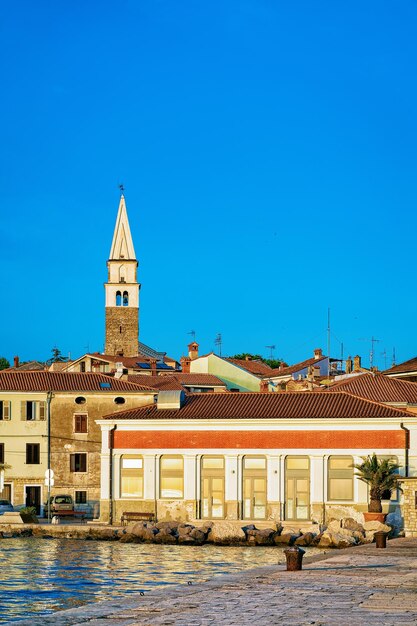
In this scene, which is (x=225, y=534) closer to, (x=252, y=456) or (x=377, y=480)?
(x=377, y=480)

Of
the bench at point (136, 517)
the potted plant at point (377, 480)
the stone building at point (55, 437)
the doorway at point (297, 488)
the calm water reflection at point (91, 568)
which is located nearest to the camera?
the calm water reflection at point (91, 568)

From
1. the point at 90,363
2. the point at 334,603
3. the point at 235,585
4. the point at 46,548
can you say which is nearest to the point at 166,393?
the point at 46,548

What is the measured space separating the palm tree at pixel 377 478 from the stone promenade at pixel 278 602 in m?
18.2

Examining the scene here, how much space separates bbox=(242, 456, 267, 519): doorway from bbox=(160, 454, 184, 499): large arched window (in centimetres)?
270

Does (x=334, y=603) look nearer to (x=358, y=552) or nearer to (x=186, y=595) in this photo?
(x=186, y=595)

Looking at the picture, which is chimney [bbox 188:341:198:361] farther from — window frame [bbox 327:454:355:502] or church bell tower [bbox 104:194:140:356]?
window frame [bbox 327:454:355:502]

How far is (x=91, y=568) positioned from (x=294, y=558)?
8538 millimetres

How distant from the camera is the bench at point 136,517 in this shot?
5019 centimetres

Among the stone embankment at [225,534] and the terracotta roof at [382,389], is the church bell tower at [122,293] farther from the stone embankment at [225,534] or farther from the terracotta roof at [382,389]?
the stone embankment at [225,534]

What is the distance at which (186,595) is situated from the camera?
22.5m

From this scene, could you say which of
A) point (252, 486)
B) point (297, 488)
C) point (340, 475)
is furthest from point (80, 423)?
point (340, 475)

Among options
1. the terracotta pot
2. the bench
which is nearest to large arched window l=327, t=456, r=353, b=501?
the terracotta pot

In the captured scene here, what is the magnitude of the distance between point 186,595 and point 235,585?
1891 millimetres

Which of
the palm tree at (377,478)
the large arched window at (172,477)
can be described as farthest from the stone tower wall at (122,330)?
the palm tree at (377,478)
